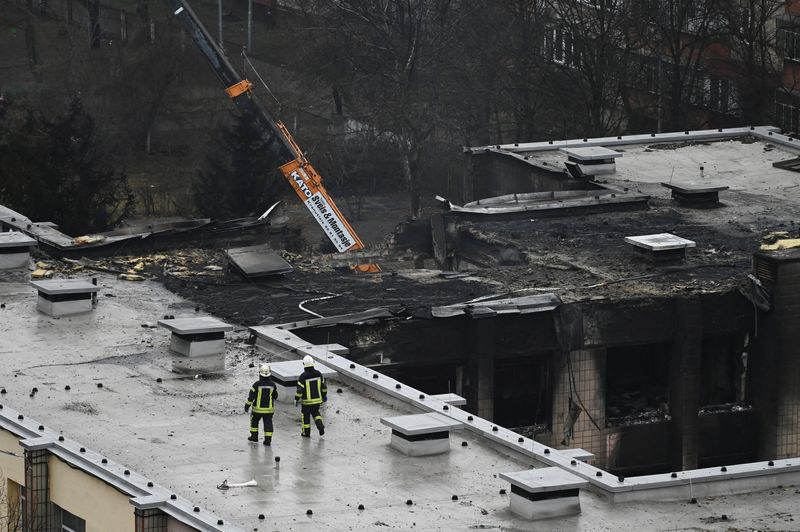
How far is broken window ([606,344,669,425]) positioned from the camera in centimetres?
4119

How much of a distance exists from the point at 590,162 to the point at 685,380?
12.9 meters

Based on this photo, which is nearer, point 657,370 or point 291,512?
point 291,512

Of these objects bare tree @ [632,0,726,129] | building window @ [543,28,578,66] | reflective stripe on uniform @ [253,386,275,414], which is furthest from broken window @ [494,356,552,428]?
bare tree @ [632,0,726,129]

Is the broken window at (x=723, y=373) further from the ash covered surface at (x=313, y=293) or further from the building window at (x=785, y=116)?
the building window at (x=785, y=116)

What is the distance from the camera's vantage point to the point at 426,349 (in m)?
38.4

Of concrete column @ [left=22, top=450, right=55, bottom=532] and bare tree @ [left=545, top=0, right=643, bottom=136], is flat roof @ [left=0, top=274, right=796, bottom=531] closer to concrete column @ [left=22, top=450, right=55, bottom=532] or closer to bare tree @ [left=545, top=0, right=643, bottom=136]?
concrete column @ [left=22, top=450, right=55, bottom=532]

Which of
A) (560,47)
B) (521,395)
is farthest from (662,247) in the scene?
(560,47)

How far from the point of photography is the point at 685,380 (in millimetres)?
40875

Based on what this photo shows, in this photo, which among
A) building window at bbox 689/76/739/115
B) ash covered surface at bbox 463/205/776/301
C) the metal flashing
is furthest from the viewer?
building window at bbox 689/76/739/115

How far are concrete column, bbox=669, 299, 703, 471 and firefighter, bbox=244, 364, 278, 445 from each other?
13.1 meters

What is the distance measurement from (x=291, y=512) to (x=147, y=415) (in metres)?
5.58

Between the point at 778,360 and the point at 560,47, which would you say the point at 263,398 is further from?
the point at 560,47

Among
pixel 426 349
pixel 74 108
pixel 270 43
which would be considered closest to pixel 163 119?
pixel 270 43

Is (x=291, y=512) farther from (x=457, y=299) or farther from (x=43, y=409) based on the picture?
(x=457, y=299)
